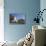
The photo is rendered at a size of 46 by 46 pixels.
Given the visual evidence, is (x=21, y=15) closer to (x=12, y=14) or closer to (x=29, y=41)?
(x=12, y=14)

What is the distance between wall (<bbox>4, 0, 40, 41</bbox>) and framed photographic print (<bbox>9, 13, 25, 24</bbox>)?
0.13 meters

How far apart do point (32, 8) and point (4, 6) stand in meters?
1.22

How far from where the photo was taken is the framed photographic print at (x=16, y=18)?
5.80 meters

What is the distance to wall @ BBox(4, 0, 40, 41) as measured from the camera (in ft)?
18.9

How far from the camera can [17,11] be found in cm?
579

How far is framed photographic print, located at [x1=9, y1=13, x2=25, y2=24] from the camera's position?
580 cm

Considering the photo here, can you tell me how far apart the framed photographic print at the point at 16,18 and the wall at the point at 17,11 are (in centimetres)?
13

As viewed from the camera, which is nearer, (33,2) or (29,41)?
(29,41)

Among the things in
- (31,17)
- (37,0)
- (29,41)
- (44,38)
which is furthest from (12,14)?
(44,38)

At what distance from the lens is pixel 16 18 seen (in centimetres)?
582

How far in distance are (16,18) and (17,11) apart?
0.31 m

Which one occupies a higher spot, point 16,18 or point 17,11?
point 17,11

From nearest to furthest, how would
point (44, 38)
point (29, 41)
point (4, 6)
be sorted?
point (44, 38) < point (29, 41) < point (4, 6)

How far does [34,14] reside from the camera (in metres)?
5.82
